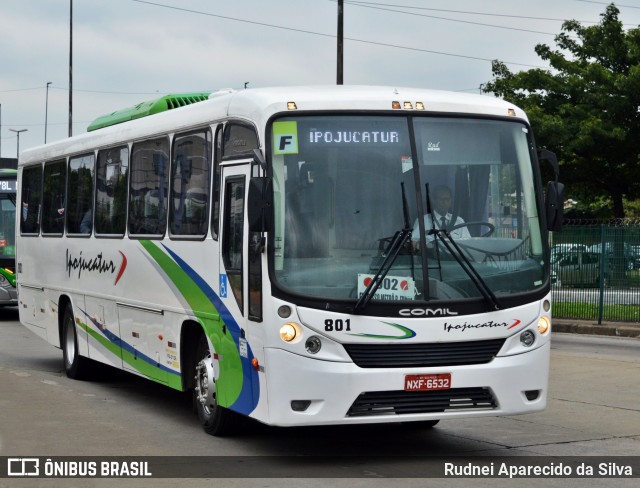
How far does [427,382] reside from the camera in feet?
29.4

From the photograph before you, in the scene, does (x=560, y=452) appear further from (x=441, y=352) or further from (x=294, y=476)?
(x=294, y=476)

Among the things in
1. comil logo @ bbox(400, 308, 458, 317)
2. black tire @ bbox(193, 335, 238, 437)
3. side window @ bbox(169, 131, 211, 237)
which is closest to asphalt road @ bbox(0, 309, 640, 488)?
black tire @ bbox(193, 335, 238, 437)

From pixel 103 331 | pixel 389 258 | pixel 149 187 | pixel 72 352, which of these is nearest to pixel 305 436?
pixel 389 258

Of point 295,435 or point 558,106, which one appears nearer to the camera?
point 295,435

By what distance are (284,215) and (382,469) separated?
199 centimetres

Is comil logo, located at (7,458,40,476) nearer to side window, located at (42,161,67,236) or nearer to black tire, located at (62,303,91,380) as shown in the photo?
black tire, located at (62,303,91,380)

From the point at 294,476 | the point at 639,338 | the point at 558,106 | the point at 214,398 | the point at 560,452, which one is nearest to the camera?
the point at 294,476

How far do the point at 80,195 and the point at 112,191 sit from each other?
147 centimetres

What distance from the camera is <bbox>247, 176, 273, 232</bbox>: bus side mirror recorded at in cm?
895

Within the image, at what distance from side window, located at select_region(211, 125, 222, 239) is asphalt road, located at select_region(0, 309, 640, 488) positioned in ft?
5.93

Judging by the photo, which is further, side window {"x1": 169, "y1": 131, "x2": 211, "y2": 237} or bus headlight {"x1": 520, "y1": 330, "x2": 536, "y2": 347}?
side window {"x1": 169, "y1": 131, "x2": 211, "y2": 237}

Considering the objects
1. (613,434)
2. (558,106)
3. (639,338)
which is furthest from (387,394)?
(558,106)

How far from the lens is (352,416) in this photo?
29.0 ft

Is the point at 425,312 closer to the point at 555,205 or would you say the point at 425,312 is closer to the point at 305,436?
the point at 555,205
